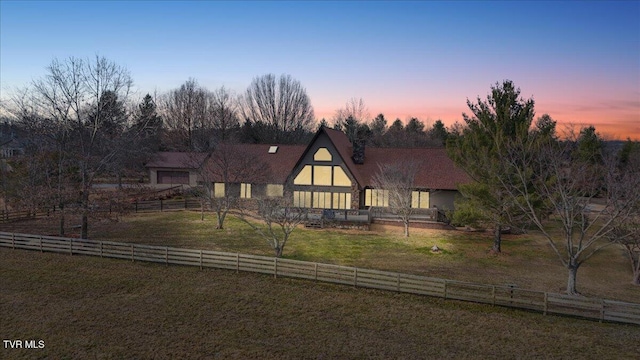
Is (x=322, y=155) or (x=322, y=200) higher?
(x=322, y=155)

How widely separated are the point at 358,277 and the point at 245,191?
81.5 ft

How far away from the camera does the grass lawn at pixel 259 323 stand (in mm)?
13773

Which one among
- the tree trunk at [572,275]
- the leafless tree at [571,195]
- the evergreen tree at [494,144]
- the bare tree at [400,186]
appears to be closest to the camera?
the leafless tree at [571,195]

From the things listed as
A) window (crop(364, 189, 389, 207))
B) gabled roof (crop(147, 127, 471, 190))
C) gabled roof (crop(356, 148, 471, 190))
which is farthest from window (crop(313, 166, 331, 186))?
window (crop(364, 189, 389, 207))

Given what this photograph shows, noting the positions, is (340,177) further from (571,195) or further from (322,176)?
(571,195)

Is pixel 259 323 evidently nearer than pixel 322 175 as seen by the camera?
Yes

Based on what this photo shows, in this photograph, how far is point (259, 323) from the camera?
15.9 metres

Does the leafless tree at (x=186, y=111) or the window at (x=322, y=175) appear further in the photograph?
the leafless tree at (x=186, y=111)

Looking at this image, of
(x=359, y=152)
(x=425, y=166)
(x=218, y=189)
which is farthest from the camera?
(x=218, y=189)

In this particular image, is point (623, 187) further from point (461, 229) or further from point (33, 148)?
point (33, 148)

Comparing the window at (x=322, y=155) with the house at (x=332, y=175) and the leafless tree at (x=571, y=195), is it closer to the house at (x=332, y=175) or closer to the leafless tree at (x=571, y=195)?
the house at (x=332, y=175)

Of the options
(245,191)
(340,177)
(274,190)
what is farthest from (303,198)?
(245,191)

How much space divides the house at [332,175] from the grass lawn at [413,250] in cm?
515

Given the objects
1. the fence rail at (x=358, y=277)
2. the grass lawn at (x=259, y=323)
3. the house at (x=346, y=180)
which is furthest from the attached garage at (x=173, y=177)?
the grass lawn at (x=259, y=323)
